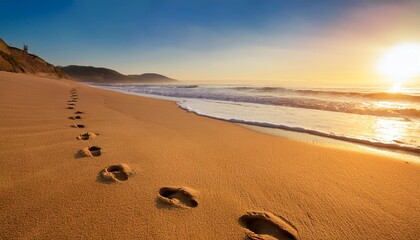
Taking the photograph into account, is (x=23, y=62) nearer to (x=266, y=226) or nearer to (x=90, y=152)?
(x=90, y=152)

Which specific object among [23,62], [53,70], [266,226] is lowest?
[266,226]

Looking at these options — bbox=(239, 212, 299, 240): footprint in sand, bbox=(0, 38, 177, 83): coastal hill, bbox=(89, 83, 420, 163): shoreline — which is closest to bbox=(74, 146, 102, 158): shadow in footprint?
bbox=(239, 212, 299, 240): footprint in sand

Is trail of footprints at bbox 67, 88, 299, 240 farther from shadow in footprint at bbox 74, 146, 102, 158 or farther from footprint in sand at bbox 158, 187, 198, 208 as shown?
shadow in footprint at bbox 74, 146, 102, 158

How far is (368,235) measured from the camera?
4.47 ft

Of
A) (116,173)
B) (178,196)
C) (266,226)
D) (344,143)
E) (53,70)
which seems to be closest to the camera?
(266,226)

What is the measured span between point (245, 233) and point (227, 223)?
120 mm

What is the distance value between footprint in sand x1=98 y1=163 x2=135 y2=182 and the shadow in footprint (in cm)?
39

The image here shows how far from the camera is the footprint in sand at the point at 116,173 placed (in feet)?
5.79

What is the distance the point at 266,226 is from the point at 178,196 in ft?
1.98

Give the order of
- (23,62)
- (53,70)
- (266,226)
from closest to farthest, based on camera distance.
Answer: (266,226), (23,62), (53,70)

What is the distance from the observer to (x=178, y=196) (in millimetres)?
1635

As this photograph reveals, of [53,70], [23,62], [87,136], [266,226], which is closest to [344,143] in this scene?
[266,226]

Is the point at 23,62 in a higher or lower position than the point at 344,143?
higher

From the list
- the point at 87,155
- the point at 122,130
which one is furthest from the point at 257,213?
the point at 122,130
